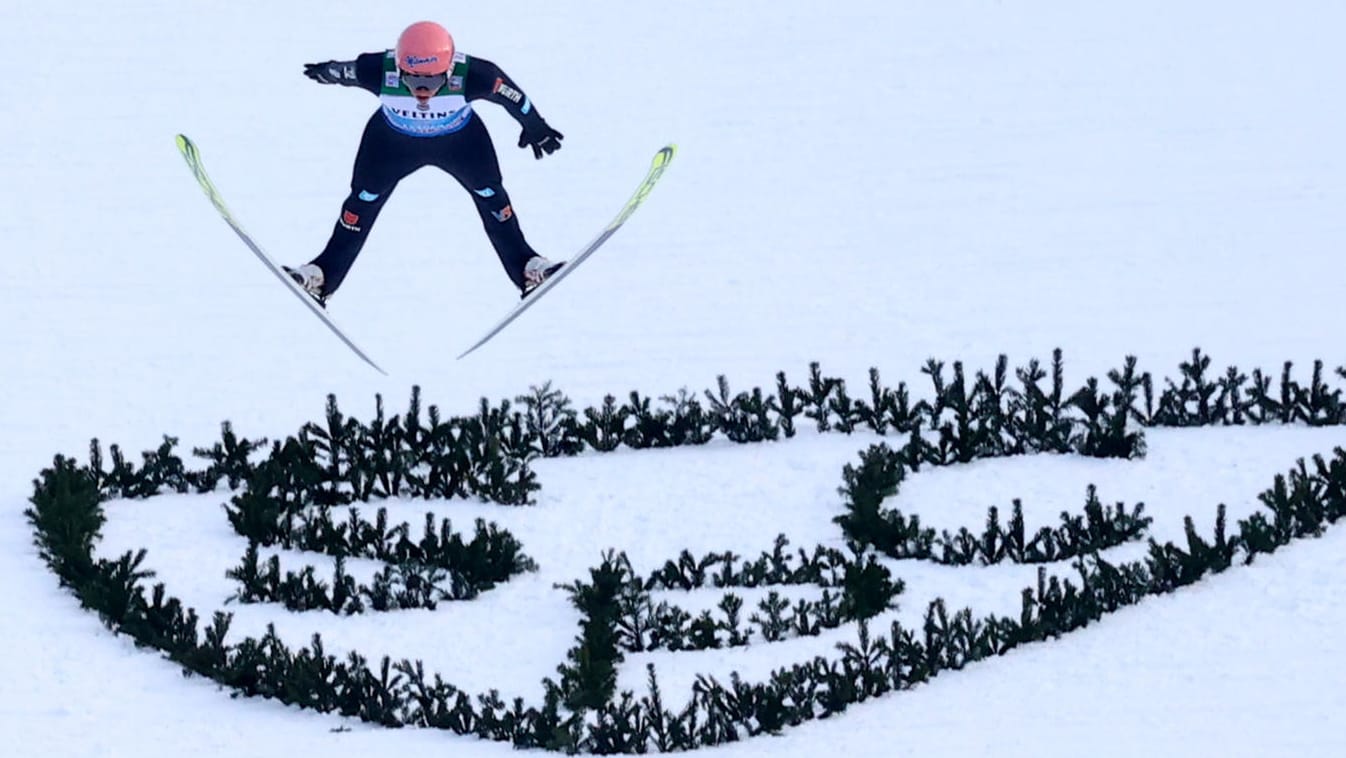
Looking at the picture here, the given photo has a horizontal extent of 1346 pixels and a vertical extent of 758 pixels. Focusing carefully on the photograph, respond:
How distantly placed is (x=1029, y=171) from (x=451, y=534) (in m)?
9.18

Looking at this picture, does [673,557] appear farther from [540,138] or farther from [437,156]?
[437,156]

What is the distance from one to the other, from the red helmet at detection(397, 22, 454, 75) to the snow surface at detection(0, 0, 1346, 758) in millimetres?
2679

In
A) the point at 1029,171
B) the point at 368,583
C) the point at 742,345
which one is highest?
the point at 1029,171

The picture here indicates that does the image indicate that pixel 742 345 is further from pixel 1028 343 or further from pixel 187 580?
pixel 187 580

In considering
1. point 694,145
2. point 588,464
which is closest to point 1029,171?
point 694,145

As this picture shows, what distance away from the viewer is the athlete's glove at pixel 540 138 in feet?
44.1

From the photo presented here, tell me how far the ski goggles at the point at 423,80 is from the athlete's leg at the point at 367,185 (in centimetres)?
59

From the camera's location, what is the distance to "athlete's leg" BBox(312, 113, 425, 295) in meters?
13.4

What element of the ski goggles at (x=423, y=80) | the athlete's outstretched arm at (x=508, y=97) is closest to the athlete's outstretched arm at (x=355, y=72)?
the ski goggles at (x=423, y=80)

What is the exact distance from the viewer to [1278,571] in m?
12.9

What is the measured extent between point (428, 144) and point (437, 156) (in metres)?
0.11

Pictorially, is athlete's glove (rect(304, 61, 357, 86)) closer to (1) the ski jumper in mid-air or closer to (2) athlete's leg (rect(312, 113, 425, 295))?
(1) the ski jumper in mid-air

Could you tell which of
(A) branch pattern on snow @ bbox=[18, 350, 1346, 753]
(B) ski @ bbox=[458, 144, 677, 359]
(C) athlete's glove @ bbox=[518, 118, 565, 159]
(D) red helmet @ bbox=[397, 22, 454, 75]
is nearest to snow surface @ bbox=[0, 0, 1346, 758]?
(A) branch pattern on snow @ bbox=[18, 350, 1346, 753]

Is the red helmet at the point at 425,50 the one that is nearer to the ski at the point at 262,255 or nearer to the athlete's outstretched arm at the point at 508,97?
the athlete's outstretched arm at the point at 508,97
